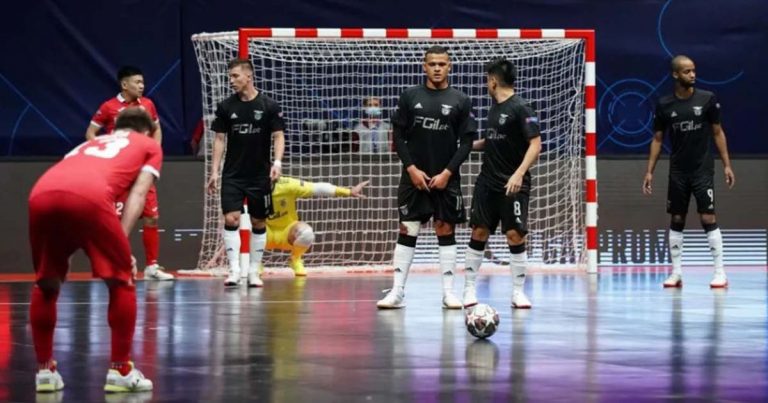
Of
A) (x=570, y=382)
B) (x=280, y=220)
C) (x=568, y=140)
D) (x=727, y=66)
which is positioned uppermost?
(x=727, y=66)

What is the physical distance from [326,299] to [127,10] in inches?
318

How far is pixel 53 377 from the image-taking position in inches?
267

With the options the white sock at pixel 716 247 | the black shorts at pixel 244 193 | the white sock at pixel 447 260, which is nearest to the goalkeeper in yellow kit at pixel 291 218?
the black shorts at pixel 244 193

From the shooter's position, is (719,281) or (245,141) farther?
(719,281)

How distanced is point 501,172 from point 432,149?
1.92ft

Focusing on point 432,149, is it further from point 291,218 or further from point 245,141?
point 291,218

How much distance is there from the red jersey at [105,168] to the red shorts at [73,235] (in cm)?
4

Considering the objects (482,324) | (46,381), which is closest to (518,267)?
(482,324)

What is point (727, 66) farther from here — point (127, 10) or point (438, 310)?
point (438, 310)

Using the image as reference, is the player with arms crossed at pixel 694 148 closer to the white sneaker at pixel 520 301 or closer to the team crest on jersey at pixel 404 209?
the white sneaker at pixel 520 301

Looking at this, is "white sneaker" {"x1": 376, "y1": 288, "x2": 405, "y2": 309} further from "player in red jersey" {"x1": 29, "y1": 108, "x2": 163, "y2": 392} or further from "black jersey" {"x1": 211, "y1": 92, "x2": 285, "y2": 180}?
"player in red jersey" {"x1": 29, "y1": 108, "x2": 163, "y2": 392}

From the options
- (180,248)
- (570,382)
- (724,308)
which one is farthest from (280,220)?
(570,382)

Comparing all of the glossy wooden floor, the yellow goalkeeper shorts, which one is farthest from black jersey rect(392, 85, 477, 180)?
the yellow goalkeeper shorts

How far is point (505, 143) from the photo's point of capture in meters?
11.3
